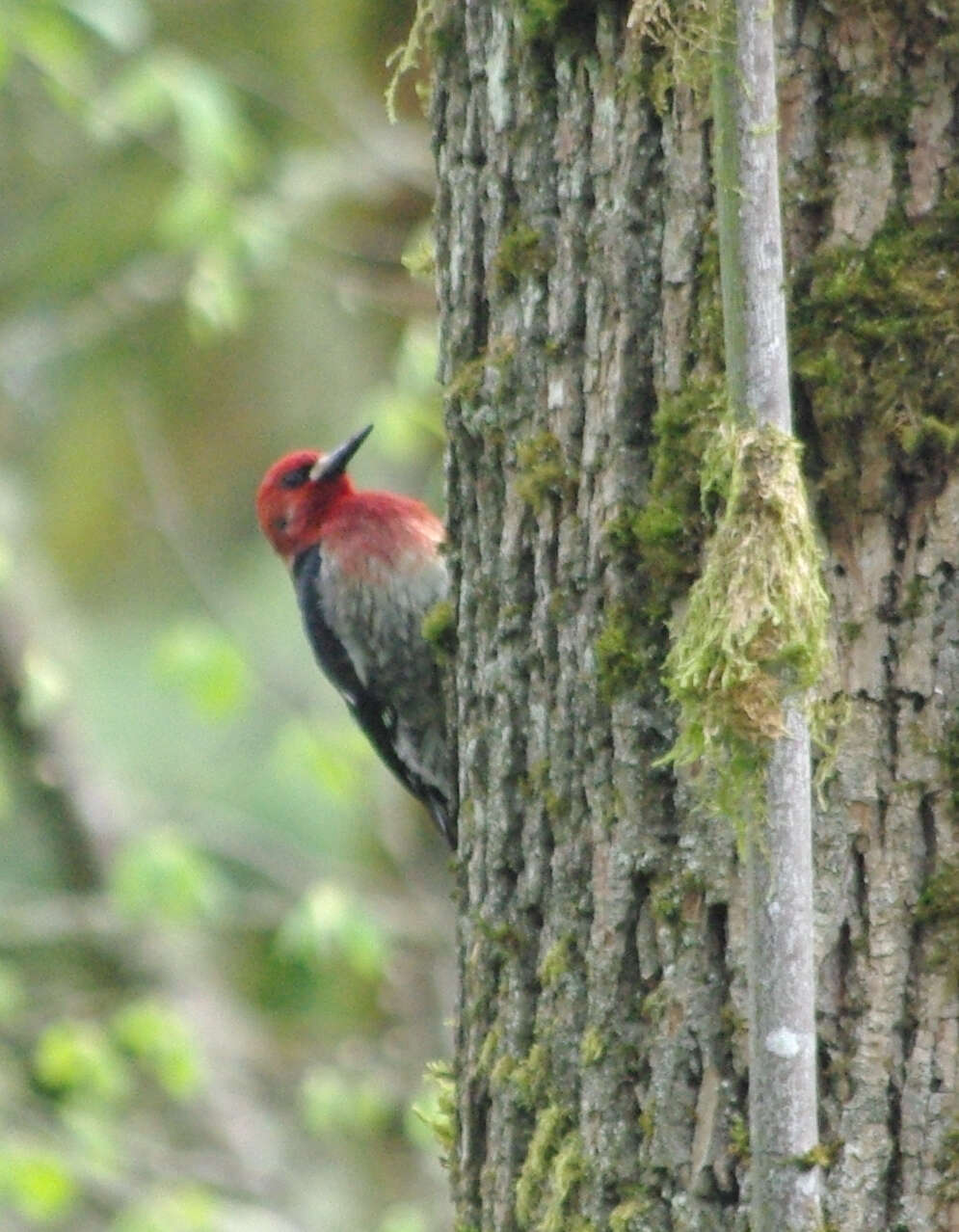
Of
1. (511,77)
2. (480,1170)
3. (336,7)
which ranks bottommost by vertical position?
(480,1170)

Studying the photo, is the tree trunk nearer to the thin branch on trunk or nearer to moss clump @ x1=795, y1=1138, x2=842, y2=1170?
moss clump @ x1=795, y1=1138, x2=842, y2=1170

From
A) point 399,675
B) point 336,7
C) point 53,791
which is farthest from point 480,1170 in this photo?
point 336,7

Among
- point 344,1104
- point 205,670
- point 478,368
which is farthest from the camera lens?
point 344,1104

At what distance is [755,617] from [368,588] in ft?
8.86

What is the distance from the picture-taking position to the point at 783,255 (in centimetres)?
185

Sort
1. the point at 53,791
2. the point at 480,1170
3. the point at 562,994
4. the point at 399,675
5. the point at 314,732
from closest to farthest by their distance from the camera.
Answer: the point at 562,994
the point at 480,1170
the point at 399,675
the point at 314,732
the point at 53,791

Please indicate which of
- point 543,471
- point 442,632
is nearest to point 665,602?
point 543,471

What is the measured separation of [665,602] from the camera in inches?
76.5

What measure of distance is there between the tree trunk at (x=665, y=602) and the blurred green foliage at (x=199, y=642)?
12.3ft

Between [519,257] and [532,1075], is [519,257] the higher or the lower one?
the higher one

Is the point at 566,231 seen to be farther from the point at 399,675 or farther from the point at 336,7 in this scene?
the point at 336,7

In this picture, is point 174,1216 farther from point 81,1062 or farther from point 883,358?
point 883,358

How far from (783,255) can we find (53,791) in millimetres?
6286

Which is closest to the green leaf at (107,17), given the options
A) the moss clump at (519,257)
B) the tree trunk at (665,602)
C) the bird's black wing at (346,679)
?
the bird's black wing at (346,679)
